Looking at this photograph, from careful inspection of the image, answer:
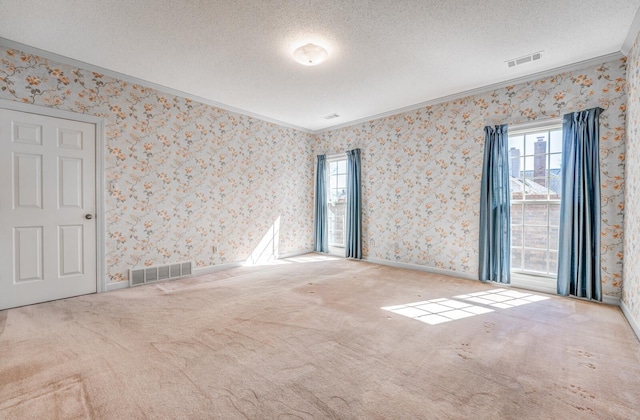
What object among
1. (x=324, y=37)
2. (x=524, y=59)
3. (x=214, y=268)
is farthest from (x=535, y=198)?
(x=214, y=268)

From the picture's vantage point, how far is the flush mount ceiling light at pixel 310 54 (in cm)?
290

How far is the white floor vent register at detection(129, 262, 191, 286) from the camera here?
12.5 feet

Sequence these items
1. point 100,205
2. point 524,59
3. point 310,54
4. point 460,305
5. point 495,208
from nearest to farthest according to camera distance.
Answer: point 310,54 < point 460,305 < point 524,59 < point 100,205 < point 495,208

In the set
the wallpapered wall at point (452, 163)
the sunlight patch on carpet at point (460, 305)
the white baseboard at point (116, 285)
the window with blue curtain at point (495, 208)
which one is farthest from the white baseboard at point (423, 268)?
the white baseboard at point (116, 285)

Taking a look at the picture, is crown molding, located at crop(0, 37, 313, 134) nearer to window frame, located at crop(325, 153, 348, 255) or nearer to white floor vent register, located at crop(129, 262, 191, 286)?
window frame, located at crop(325, 153, 348, 255)

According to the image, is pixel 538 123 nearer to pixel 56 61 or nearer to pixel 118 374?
pixel 118 374

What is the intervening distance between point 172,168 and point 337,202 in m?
3.28

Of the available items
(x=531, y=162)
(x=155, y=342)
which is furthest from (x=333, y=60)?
(x=155, y=342)

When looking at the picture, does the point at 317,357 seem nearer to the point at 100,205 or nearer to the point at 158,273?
the point at 158,273

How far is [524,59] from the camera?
10.6 feet

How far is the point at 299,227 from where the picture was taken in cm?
612

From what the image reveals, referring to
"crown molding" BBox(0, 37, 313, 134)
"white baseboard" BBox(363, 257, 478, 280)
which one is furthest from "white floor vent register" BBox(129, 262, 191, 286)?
"white baseboard" BBox(363, 257, 478, 280)

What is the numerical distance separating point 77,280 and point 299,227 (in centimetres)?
371

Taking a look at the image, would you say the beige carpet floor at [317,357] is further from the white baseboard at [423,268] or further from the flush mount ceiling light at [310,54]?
the flush mount ceiling light at [310,54]
